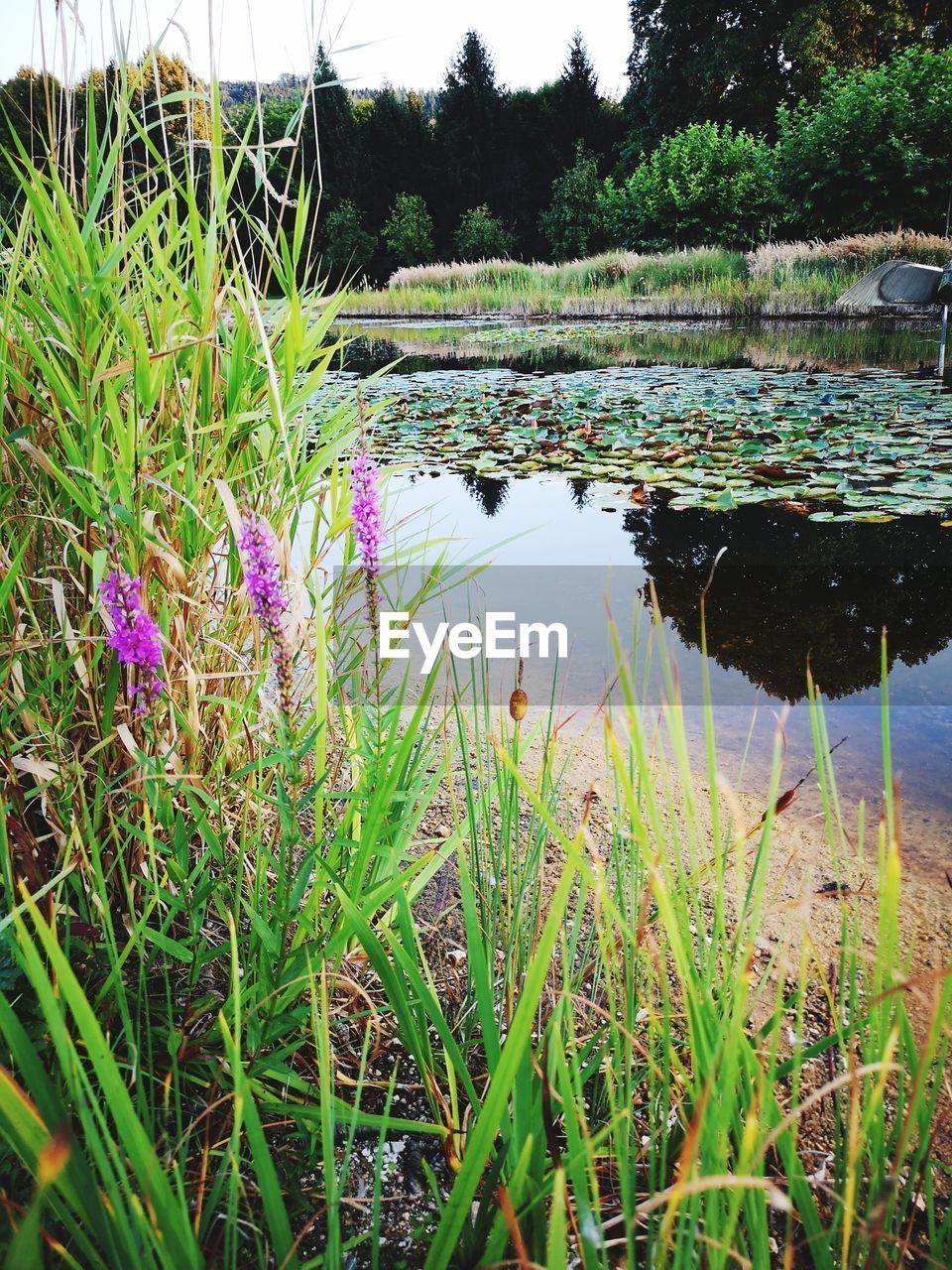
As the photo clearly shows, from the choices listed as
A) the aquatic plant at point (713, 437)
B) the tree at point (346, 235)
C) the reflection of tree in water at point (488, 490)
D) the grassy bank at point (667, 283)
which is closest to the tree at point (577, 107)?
the tree at point (346, 235)

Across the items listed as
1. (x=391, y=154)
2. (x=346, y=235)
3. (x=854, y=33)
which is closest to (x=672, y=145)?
(x=854, y=33)

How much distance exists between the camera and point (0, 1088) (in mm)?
356

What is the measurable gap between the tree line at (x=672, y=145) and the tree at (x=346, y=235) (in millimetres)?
80

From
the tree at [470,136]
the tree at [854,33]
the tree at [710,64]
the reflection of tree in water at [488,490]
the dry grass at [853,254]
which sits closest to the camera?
the reflection of tree in water at [488,490]

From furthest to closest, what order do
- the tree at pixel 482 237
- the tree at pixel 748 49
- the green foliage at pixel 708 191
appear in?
1. the tree at pixel 482 237
2. the tree at pixel 748 49
3. the green foliage at pixel 708 191

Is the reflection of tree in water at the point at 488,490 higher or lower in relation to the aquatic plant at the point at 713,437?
lower

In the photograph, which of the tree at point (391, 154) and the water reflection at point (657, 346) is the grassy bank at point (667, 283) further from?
the tree at point (391, 154)

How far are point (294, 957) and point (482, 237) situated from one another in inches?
844

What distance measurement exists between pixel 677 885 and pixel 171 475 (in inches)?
28.3

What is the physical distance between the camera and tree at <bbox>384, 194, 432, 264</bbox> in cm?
2044

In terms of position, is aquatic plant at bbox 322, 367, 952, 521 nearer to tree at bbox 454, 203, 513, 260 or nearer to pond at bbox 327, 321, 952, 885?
pond at bbox 327, 321, 952, 885

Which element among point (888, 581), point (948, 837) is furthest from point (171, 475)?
point (888, 581)

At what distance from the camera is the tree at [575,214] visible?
18.7 m

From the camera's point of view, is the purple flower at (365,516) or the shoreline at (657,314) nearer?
the purple flower at (365,516)
